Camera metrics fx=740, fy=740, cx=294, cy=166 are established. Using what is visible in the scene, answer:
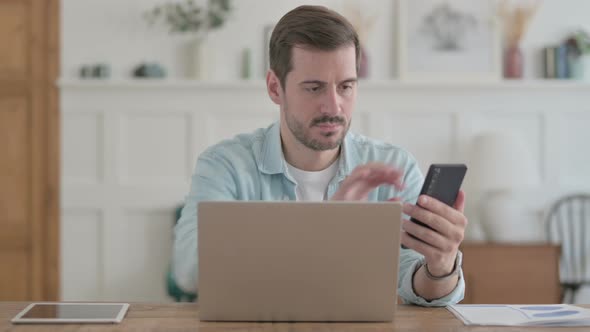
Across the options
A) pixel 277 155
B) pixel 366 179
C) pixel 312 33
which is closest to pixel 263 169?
pixel 277 155

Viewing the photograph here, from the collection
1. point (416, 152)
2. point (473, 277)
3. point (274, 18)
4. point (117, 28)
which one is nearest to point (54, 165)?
point (117, 28)

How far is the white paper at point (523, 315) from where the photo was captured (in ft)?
4.72

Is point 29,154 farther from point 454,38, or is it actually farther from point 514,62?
point 514,62

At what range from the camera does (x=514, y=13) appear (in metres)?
4.27

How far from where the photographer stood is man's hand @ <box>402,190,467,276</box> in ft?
4.93

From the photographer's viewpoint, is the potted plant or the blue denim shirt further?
the potted plant

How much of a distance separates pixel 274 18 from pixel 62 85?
1.27 metres

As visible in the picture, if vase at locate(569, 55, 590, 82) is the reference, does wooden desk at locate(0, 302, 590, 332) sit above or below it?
below

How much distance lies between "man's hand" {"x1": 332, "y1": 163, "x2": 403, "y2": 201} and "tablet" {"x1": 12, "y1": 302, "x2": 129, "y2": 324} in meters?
0.52

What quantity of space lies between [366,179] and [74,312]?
2.15 feet

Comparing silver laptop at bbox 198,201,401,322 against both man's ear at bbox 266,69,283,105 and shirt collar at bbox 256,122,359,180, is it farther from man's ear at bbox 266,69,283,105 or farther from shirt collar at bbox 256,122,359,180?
man's ear at bbox 266,69,283,105

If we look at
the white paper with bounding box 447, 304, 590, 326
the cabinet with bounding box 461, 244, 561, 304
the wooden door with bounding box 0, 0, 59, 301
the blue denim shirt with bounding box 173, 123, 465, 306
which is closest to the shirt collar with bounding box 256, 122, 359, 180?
the blue denim shirt with bounding box 173, 123, 465, 306

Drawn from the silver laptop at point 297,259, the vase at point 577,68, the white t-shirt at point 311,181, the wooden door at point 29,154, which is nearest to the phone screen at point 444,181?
the silver laptop at point 297,259

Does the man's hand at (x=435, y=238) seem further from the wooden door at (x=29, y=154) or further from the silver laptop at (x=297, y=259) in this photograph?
the wooden door at (x=29, y=154)
